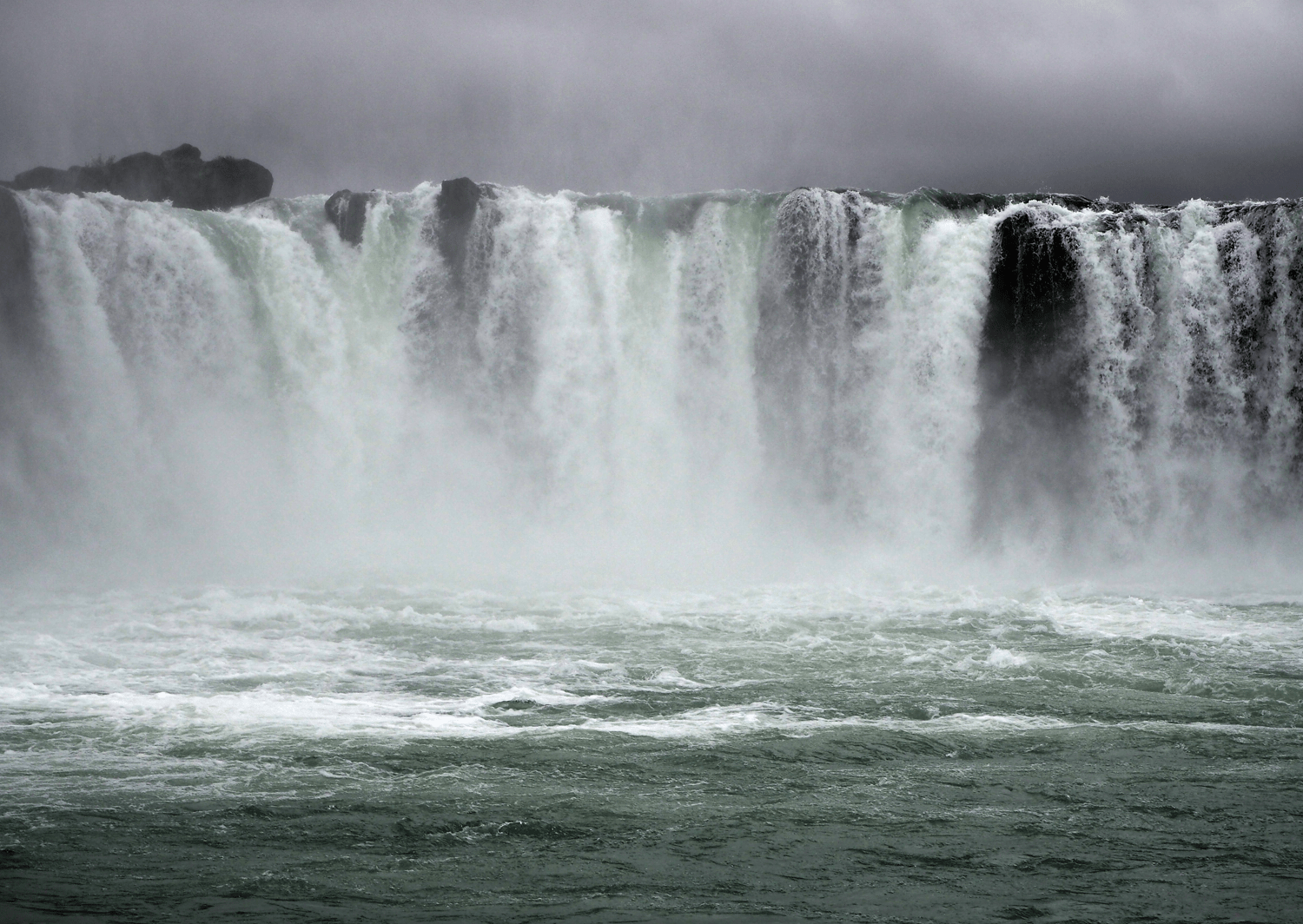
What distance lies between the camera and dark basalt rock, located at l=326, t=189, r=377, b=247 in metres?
23.2

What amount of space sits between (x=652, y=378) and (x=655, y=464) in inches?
59.3

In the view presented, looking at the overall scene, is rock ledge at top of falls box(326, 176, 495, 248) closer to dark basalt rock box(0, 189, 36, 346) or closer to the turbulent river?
the turbulent river

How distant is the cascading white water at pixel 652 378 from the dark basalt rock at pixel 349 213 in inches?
9.8

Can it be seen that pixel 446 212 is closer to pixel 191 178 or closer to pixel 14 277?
pixel 14 277

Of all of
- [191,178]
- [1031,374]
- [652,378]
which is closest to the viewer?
[1031,374]

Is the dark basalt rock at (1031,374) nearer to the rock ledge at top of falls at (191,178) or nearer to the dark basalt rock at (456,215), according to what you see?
the dark basalt rock at (456,215)

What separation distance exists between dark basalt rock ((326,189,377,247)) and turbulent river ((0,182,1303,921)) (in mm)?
120

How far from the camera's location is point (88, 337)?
2089 cm

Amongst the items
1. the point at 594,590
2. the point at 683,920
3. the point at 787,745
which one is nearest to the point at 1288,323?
the point at 594,590

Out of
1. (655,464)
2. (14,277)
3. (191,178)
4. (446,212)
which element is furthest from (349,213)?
(191,178)

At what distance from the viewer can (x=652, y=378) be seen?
2352 centimetres

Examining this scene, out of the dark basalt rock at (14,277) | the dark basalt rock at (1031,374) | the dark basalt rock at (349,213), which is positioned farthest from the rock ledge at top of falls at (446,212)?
the dark basalt rock at (1031,374)

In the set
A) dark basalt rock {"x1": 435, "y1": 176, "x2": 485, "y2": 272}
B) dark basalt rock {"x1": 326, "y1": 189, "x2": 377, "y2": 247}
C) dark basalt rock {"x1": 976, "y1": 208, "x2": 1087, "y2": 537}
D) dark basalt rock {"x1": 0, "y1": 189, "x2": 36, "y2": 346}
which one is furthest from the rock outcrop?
dark basalt rock {"x1": 976, "y1": 208, "x2": 1087, "y2": 537}

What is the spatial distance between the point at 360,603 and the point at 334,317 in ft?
23.6
